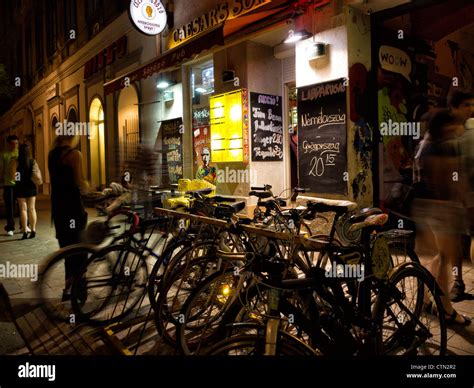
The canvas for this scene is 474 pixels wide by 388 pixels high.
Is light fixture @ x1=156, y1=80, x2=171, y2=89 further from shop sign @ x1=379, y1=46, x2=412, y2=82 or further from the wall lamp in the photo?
shop sign @ x1=379, y1=46, x2=412, y2=82

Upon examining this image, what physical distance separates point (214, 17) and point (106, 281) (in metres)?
7.41

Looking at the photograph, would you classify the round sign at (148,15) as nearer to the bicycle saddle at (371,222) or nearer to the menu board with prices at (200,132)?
the menu board with prices at (200,132)

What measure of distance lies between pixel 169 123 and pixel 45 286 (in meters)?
7.76

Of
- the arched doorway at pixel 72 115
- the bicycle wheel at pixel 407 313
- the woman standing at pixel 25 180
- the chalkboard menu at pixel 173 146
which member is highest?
the arched doorway at pixel 72 115

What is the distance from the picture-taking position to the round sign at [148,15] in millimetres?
9539

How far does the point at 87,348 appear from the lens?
3.61 m

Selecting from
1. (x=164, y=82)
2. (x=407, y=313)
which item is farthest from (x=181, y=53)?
(x=407, y=313)

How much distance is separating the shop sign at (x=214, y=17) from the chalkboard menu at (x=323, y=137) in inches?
91.8

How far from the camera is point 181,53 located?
7852mm

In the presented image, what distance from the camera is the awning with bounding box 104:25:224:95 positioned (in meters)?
7.04

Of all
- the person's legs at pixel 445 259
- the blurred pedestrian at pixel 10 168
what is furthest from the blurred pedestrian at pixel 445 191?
the blurred pedestrian at pixel 10 168

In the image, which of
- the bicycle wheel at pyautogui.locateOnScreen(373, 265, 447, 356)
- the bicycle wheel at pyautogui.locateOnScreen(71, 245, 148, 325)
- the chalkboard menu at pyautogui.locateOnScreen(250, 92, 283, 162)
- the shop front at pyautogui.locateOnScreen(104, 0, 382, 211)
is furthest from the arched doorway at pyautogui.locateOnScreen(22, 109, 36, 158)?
the bicycle wheel at pyautogui.locateOnScreen(373, 265, 447, 356)

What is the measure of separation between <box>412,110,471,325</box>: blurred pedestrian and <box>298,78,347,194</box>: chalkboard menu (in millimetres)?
2911

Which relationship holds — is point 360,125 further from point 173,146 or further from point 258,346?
point 173,146
